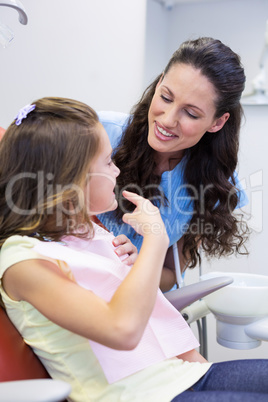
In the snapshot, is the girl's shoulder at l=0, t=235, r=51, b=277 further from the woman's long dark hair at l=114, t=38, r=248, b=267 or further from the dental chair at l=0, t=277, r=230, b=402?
the woman's long dark hair at l=114, t=38, r=248, b=267

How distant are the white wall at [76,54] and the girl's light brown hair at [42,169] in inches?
36.4

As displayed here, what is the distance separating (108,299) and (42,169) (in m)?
0.28

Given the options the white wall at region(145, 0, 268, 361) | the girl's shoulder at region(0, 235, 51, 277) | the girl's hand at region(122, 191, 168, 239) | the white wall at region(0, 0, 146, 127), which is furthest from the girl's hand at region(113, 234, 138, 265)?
the white wall at region(145, 0, 268, 361)

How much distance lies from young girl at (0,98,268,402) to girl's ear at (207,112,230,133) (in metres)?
0.53

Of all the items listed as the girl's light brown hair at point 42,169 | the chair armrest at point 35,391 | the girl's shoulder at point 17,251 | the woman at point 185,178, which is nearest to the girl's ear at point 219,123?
the woman at point 185,178

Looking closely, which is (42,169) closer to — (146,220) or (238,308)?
(146,220)

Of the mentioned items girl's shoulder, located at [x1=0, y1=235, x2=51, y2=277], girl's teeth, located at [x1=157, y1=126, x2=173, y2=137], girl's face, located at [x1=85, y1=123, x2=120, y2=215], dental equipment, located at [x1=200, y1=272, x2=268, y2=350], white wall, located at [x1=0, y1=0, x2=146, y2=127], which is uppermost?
white wall, located at [x1=0, y1=0, x2=146, y2=127]

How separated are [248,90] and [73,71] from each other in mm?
927

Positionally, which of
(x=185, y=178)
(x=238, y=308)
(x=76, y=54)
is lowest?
(x=238, y=308)

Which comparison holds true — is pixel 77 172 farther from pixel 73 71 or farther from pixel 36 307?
pixel 73 71

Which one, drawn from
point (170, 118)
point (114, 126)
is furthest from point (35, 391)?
point (114, 126)

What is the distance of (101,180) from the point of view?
39.8 inches

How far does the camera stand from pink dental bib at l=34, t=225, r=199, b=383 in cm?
92

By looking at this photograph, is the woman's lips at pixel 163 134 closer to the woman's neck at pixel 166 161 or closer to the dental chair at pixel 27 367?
the woman's neck at pixel 166 161
